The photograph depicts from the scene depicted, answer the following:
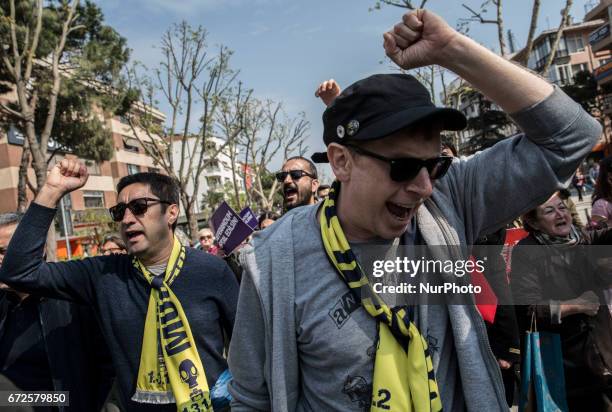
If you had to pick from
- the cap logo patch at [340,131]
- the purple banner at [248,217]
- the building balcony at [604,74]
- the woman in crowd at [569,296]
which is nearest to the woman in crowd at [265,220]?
the purple banner at [248,217]

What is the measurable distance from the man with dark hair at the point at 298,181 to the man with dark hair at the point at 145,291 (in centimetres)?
240

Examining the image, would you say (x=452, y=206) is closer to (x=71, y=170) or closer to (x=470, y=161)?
(x=470, y=161)

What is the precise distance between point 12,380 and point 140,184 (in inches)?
55.9

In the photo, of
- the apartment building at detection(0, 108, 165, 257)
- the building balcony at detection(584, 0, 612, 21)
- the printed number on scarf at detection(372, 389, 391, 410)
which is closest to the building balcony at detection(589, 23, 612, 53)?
the building balcony at detection(584, 0, 612, 21)

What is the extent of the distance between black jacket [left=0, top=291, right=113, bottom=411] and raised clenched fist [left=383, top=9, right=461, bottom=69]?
2.66 m

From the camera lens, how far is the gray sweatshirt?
133 cm

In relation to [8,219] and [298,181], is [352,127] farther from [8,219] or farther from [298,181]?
[298,181]

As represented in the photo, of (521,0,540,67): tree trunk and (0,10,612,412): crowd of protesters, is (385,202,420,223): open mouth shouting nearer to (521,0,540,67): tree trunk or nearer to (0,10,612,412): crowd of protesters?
(0,10,612,412): crowd of protesters

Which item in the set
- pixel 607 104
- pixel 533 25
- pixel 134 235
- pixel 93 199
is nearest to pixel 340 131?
pixel 134 235

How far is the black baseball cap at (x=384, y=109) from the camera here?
1297 mm

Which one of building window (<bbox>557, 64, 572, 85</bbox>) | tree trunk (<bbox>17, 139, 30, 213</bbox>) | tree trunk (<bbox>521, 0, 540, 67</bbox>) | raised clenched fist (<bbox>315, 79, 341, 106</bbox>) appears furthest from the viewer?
building window (<bbox>557, 64, 572, 85</bbox>)

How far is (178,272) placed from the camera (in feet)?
9.12

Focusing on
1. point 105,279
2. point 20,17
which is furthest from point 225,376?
point 20,17

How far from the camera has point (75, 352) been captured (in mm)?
3025
